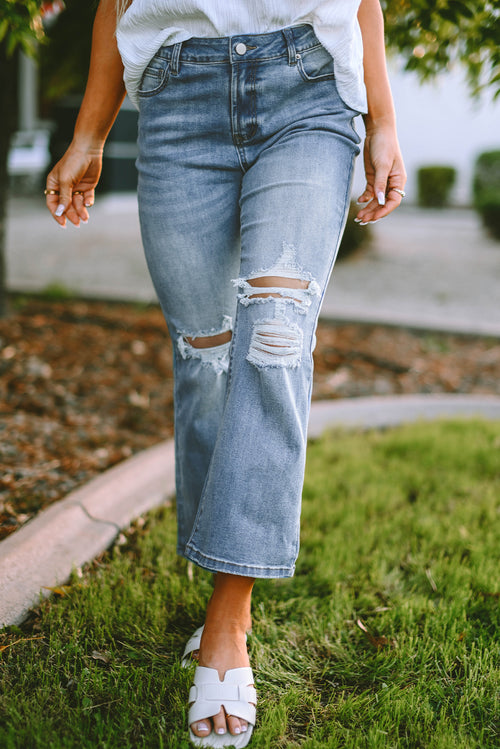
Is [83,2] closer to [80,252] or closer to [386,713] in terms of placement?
[386,713]

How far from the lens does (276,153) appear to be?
4.63 ft

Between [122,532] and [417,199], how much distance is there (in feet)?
57.3

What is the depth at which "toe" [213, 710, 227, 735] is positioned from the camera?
4.29 ft

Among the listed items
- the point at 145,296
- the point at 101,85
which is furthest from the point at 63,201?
the point at 145,296

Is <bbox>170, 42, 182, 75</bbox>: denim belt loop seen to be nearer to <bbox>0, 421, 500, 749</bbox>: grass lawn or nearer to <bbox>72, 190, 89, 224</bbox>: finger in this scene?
<bbox>72, 190, 89, 224</bbox>: finger

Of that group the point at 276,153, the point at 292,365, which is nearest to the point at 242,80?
the point at 276,153

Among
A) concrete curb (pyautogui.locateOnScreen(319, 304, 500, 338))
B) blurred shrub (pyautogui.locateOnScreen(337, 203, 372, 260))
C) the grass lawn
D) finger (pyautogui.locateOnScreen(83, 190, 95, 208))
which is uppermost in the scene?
blurred shrub (pyautogui.locateOnScreen(337, 203, 372, 260))

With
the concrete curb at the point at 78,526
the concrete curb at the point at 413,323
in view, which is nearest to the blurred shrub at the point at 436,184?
the concrete curb at the point at 413,323

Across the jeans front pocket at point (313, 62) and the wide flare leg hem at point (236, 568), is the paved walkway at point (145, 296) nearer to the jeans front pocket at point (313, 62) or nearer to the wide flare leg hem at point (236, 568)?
the wide flare leg hem at point (236, 568)

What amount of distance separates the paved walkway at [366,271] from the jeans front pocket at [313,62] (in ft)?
11.2

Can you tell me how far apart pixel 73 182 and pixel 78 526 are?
0.99m

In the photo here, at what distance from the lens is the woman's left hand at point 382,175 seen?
1494mm

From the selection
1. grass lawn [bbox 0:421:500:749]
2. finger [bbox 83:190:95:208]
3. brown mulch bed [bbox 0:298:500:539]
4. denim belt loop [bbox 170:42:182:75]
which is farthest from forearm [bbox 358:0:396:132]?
brown mulch bed [bbox 0:298:500:539]

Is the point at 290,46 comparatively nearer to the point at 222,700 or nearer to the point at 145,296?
the point at 222,700
